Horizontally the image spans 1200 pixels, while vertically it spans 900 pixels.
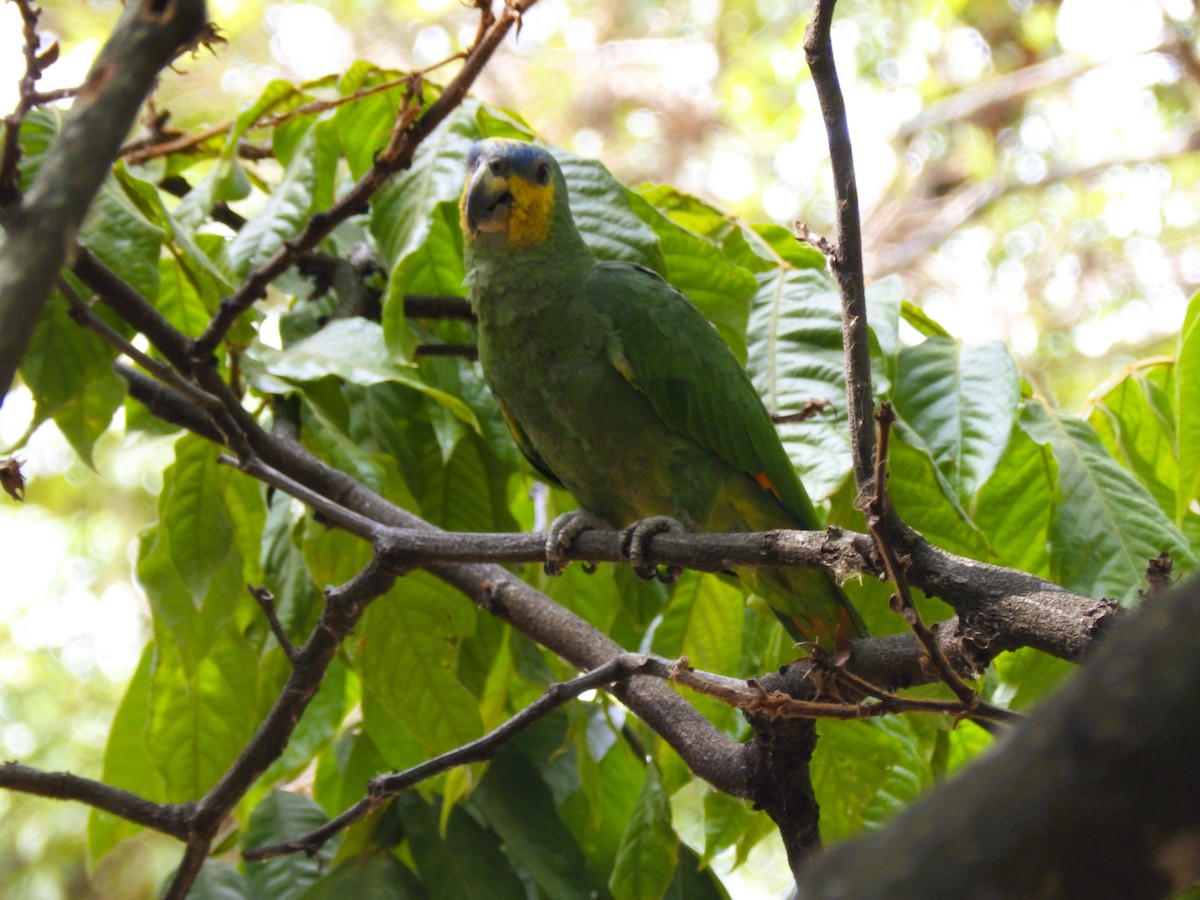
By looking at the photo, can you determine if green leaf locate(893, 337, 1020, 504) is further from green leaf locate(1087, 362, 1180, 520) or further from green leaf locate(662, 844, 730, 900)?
green leaf locate(662, 844, 730, 900)

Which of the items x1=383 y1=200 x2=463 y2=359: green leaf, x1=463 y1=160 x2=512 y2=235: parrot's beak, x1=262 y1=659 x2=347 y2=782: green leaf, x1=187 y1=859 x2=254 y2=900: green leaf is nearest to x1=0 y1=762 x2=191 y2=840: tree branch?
x1=187 y1=859 x2=254 y2=900: green leaf

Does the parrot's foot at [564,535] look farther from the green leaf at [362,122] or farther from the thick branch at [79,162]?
the thick branch at [79,162]

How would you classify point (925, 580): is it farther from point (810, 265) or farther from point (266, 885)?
point (266, 885)

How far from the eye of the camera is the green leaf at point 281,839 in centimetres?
217

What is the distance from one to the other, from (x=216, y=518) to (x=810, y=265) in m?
1.27

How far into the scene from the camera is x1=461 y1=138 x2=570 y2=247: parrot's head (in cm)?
260

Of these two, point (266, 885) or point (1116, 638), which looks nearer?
point (1116, 638)

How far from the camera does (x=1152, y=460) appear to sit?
2342 mm

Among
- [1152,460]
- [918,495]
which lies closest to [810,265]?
[918,495]

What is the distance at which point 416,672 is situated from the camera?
2.01 meters

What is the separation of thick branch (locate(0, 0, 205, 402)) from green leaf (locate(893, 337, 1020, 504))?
1.41 m

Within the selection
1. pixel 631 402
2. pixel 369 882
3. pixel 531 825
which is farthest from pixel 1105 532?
pixel 369 882

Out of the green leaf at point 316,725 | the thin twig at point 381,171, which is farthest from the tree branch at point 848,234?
the green leaf at point 316,725

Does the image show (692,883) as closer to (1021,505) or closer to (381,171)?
(1021,505)
